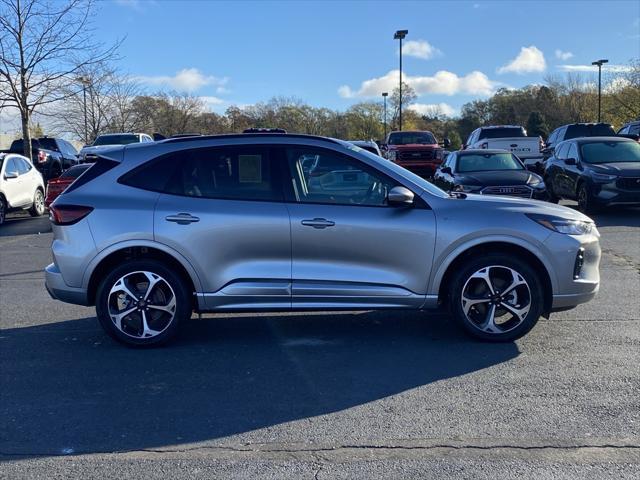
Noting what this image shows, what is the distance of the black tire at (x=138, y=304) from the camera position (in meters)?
5.30

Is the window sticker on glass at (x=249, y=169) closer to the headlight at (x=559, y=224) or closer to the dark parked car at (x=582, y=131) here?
the headlight at (x=559, y=224)

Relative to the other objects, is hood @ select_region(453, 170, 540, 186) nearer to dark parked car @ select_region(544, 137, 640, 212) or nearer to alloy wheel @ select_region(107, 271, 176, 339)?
dark parked car @ select_region(544, 137, 640, 212)

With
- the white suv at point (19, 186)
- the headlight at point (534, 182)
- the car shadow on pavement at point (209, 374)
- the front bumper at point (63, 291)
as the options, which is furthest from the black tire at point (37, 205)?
the headlight at point (534, 182)

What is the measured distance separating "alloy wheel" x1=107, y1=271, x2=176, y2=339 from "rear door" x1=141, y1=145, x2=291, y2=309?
1.07ft

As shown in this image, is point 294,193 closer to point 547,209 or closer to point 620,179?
point 547,209

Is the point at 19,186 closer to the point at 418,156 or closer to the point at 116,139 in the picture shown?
the point at 116,139

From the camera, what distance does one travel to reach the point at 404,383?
4.59 metres

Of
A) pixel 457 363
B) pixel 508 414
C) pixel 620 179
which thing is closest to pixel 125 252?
pixel 457 363

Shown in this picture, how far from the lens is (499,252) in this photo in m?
5.37

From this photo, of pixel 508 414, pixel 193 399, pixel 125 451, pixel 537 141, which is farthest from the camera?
pixel 537 141

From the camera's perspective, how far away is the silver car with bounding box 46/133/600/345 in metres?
5.22

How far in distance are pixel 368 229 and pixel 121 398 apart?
2337 millimetres

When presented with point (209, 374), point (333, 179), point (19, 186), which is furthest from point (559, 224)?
point (19, 186)

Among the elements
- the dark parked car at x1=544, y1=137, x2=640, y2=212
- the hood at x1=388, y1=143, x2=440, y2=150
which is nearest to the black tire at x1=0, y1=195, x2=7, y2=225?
the hood at x1=388, y1=143, x2=440, y2=150
